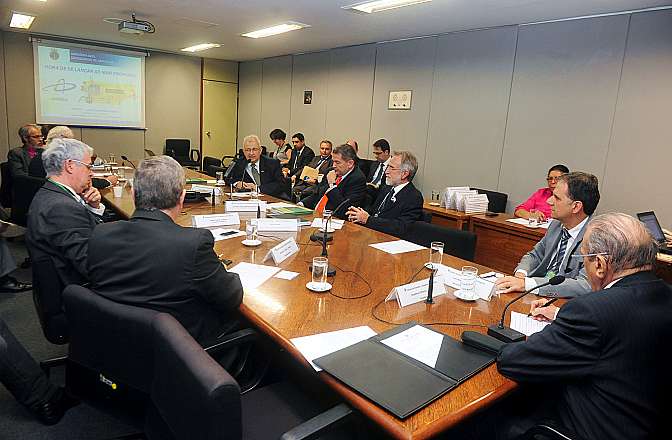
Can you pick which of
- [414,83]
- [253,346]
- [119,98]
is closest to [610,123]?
[414,83]

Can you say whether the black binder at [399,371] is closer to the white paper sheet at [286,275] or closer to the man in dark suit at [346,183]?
the white paper sheet at [286,275]

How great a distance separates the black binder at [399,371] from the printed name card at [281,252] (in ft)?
3.06

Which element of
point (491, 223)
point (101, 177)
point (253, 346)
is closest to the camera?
point (253, 346)

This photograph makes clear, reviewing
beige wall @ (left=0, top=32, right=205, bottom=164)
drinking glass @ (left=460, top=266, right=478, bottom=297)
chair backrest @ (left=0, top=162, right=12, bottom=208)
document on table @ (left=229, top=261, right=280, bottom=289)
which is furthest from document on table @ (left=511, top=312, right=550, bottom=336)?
beige wall @ (left=0, top=32, right=205, bottom=164)

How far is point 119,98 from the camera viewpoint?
9055 mm

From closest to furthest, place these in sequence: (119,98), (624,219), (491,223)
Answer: (624,219) < (491,223) < (119,98)

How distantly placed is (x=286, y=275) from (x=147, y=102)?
8572 mm

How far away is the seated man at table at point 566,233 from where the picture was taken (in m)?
2.25

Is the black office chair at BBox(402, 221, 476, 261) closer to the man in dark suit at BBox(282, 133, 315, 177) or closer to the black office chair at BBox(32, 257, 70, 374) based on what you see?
the black office chair at BBox(32, 257, 70, 374)

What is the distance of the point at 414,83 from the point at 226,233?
4.56 meters

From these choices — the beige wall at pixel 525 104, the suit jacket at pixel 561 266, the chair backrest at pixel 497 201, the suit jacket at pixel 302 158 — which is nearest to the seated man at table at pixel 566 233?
the suit jacket at pixel 561 266

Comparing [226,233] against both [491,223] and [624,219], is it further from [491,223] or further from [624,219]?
[491,223]

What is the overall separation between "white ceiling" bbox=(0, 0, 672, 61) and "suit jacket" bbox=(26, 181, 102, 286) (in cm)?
348

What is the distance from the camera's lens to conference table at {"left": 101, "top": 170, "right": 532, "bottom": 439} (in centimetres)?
119
